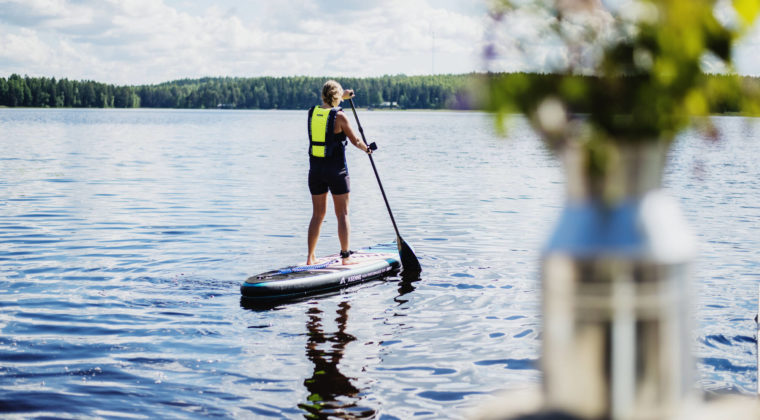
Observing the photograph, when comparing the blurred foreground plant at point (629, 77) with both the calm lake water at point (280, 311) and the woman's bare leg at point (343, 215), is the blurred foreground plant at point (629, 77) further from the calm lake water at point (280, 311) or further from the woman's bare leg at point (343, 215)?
the woman's bare leg at point (343, 215)

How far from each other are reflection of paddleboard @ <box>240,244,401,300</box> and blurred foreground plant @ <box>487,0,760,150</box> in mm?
8189

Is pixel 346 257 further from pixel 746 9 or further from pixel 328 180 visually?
pixel 746 9

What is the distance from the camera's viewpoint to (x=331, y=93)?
1005 centimetres

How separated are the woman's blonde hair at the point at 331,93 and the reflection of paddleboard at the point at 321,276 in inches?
86.6

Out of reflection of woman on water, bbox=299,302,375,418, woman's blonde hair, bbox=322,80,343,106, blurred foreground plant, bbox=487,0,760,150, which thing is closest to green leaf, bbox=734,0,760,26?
blurred foreground plant, bbox=487,0,760,150

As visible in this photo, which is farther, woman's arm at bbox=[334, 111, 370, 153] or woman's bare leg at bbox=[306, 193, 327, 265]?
woman's bare leg at bbox=[306, 193, 327, 265]

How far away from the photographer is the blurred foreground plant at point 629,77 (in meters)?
1.51

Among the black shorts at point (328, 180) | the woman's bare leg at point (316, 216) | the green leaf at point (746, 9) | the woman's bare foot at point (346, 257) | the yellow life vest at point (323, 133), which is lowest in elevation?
the woman's bare foot at point (346, 257)

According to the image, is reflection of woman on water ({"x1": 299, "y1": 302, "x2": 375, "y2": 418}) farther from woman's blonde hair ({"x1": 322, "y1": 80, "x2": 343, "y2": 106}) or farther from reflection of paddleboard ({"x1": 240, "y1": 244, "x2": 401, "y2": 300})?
woman's blonde hair ({"x1": 322, "y1": 80, "x2": 343, "y2": 106})

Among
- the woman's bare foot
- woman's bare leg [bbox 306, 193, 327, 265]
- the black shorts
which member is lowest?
the woman's bare foot

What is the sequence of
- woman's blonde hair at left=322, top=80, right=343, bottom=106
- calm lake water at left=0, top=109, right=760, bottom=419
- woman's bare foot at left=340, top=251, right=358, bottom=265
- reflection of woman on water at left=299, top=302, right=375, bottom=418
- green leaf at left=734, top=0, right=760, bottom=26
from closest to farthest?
green leaf at left=734, top=0, right=760, bottom=26 → reflection of woman on water at left=299, top=302, right=375, bottom=418 → calm lake water at left=0, top=109, right=760, bottom=419 → woman's blonde hair at left=322, top=80, right=343, bottom=106 → woman's bare foot at left=340, top=251, right=358, bottom=265

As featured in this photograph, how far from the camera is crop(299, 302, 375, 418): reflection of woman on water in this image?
6.07 m

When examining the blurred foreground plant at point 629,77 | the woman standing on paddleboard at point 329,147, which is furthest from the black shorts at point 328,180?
the blurred foreground plant at point 629,77

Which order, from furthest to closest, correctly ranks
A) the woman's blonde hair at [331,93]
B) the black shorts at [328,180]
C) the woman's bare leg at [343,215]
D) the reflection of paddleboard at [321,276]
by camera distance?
the woman's bare leg at [343,215] → the black shorts at [328,180] → the woman's blonde hair at [331,93] → the reflection of paddleboard at [321,276]
